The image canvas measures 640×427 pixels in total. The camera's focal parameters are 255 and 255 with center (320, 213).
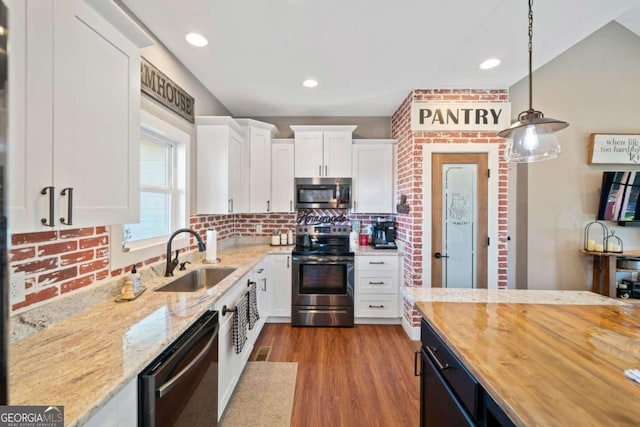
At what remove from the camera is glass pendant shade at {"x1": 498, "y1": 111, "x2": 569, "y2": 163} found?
55.7 inches

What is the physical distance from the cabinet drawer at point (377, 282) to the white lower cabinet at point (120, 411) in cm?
258

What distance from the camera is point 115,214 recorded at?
1.16 meters

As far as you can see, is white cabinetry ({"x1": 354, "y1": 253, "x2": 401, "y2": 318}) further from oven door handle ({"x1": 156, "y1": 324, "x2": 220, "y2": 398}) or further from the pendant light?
oven door handle ({"x1": 156, "y1": 324, "x2": 220, "y2": 398})

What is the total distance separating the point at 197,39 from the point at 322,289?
279cm

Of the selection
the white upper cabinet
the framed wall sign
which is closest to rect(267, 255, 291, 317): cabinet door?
the white upper cabinet

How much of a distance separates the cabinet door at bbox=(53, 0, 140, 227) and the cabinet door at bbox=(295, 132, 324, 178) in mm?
2337

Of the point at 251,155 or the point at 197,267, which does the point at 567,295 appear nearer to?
the point at 197,267

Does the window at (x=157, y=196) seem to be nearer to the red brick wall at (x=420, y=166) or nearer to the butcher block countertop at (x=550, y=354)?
the butcher block countertop at (x=550, y=354)

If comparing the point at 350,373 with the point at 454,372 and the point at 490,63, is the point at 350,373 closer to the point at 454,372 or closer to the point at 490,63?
the point at 454,372

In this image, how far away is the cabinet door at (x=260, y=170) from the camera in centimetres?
336

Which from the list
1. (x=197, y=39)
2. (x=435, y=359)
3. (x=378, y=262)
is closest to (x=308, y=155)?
(x=378, y=262)

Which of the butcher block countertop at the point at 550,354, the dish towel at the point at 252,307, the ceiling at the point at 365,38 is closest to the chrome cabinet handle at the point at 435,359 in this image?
the butcher block countertop at the point at 550,354

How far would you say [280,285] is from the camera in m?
3.23

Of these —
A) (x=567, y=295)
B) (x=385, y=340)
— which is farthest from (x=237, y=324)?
(x=567, y=295)
